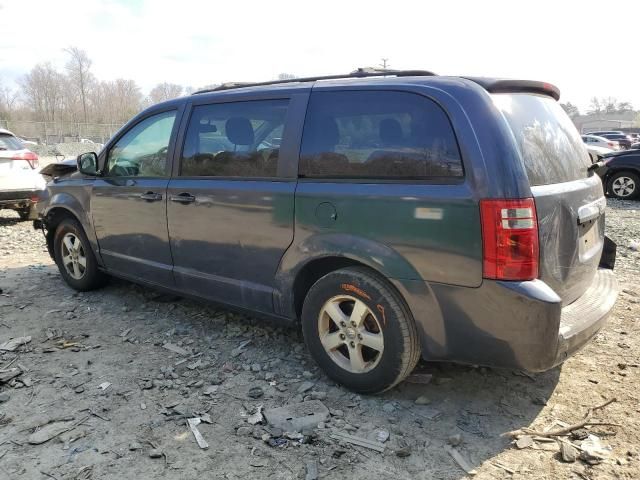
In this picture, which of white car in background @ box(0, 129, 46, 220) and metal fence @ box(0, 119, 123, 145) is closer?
white car in background @ box(0, 129, 46, 220)

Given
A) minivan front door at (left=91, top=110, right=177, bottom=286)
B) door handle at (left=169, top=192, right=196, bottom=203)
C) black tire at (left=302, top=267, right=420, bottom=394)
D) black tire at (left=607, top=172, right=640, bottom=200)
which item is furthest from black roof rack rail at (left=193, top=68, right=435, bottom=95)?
black tire at (left=607, top=172, right=640, bottom=200)

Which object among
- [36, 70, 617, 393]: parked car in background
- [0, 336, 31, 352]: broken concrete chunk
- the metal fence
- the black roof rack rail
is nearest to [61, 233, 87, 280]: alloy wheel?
[0, 336, 31, 352]: broken concrete chunk

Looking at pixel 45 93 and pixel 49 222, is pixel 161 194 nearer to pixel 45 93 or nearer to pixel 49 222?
pixel 49 222

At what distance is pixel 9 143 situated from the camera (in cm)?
859

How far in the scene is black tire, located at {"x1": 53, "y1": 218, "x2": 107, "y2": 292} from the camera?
16.5ft

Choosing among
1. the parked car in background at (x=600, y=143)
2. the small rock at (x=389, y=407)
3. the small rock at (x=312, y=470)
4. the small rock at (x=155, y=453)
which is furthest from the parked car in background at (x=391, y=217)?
the parked car in background at (x=600, y=143)

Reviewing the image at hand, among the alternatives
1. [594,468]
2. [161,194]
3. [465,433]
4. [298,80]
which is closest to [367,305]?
[465,433]

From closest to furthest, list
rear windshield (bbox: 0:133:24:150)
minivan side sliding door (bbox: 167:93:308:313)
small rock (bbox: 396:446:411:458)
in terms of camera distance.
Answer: small rock (bbox: 396:446:411:458), minivan side sliding door (bbox: 167:93:308:313), rear windshield (bbox: 0:133:24:150)

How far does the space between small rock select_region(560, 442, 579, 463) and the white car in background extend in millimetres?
8229

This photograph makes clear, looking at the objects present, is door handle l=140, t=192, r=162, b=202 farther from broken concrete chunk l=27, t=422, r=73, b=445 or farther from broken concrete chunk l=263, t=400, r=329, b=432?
broken concrete chunk l=263, t=400, r=329, b=432

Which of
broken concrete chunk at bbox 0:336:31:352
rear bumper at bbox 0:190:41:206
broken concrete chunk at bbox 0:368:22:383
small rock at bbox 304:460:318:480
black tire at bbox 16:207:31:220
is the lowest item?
small rock at bbox 304:460:318:480

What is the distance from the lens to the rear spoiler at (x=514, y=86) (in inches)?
110

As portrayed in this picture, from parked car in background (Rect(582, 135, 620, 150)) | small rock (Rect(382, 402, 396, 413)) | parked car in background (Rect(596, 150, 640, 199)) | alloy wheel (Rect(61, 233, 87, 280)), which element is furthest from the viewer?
parked car in background (Rect(582, 135, 620, 150))

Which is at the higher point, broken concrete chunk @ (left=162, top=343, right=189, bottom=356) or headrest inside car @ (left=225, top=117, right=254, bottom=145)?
headrest inside car @ (left=225, top=117, right=254, bottom=145)
